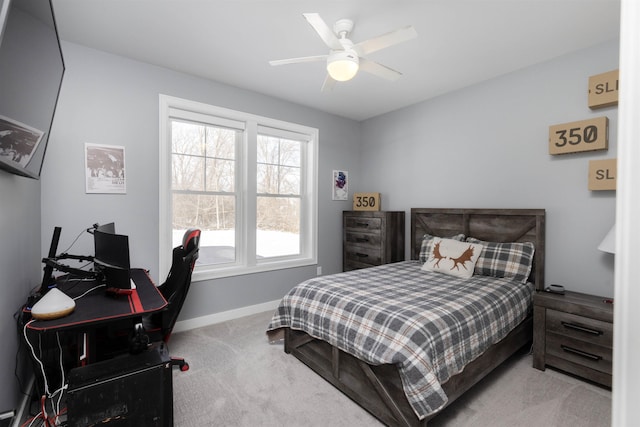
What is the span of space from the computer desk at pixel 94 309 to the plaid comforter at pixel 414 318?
3.49 ft

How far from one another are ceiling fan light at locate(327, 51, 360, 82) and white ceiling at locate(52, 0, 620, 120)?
379 mm

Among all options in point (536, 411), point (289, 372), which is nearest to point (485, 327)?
point (536, 411)

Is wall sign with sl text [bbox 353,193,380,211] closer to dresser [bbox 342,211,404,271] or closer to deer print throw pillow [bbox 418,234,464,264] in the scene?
dresser [bbox 342,211,404,271]

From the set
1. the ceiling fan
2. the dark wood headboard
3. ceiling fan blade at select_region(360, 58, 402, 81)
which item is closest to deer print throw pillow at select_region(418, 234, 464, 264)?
the dark wood headboard

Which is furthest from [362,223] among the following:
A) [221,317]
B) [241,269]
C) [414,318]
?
[414,318]

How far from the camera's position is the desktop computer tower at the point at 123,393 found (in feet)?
4.80

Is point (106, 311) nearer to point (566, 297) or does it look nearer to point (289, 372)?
point (289, 372)

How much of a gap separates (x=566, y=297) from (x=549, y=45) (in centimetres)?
210

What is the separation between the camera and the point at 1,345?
5.16 feet

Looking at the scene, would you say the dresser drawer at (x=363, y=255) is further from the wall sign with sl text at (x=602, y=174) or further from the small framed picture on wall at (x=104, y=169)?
the small framed picture on wall at (x=104, y=169)

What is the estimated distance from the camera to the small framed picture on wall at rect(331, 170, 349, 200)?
442 centimetres

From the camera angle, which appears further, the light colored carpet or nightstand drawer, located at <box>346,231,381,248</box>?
nightstand drawer, located at <box>346,231,381,248</box>

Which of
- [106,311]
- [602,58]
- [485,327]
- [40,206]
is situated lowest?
[485,327]

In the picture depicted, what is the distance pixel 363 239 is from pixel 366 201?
56cm
